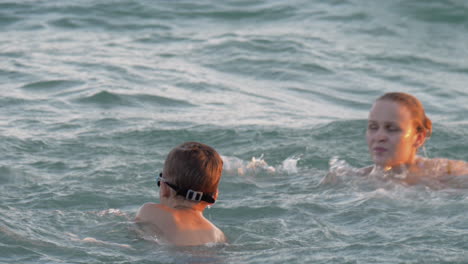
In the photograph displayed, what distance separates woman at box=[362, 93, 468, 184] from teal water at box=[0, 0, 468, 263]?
25 cm

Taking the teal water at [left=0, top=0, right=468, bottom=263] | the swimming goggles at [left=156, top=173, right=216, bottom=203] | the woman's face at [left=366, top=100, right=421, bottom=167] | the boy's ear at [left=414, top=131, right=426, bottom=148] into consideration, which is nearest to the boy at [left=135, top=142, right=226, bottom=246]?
the swimming goggles at [left=156, top=173, right=216, bottom=203]

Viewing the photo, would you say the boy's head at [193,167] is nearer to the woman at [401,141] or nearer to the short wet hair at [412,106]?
the woman at [401,141]

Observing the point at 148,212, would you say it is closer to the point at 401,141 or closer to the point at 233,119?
the point at 401,141

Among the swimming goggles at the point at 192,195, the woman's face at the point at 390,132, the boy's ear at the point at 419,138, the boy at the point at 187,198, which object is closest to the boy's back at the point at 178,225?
the boy at the point at 187,198

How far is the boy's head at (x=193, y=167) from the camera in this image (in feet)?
16.7

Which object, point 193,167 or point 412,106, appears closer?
point 193,167

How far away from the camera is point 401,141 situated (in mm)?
7000

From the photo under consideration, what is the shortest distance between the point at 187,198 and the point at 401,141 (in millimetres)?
2639

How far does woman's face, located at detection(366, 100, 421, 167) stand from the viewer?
22.6 feet

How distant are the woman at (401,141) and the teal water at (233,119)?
248mm

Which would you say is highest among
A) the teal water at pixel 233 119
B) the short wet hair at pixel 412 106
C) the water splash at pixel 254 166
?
the short wet hair at pixel 412 106

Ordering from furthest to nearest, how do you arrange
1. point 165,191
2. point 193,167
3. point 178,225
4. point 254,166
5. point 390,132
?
point 254,166 < point 390,132 < point 165,191 < point 193,167 < point 178,225

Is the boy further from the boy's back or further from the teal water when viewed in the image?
the teal water

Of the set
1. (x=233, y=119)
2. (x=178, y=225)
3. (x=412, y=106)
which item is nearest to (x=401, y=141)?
(x=412, y=106)
